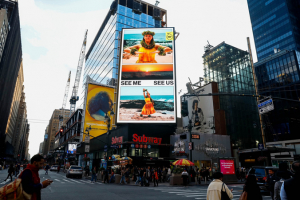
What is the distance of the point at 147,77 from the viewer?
42031 millimetres

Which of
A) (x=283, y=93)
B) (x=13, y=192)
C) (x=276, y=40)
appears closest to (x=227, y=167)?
(x=13, y=192)

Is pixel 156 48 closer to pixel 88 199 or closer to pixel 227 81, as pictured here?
pixel 227 81

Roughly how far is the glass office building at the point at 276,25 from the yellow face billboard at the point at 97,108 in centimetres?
7407

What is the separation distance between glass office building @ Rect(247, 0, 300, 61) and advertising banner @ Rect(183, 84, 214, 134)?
5903 centimetres

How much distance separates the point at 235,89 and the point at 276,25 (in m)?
59.5

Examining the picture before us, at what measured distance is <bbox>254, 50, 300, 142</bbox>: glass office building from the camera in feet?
228

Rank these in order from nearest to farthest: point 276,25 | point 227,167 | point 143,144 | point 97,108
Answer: point 227,167
point 143,144
point 97,108
point 276,25

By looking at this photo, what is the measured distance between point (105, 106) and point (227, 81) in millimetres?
35272

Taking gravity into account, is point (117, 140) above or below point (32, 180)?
above

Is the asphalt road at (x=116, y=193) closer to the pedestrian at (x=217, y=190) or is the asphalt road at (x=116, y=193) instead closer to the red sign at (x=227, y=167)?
the pedestrian at (x=217, y=190)

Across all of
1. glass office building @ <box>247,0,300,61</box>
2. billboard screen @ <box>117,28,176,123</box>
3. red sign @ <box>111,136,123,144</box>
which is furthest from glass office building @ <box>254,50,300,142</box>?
red sign @ <box>111,136,123,144</box>

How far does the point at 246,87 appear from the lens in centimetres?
5716

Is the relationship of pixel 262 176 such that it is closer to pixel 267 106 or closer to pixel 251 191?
pixel 267 106

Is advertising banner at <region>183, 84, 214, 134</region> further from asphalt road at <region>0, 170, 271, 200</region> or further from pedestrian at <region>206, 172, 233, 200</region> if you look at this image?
pedestrian at <region>206, 172, 233, 200</region>
